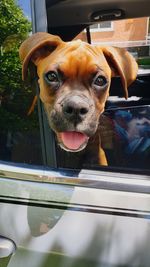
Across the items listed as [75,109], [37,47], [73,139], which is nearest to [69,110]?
[75,109]

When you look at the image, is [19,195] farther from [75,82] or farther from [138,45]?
[138,45]

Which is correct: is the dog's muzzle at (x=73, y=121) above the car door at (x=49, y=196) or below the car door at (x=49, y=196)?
above

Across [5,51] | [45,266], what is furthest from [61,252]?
[5,51]

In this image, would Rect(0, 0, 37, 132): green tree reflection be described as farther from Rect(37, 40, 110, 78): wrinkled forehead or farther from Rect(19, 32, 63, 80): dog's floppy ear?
Rect(37, 40, 110, 78): wrinkled forehead

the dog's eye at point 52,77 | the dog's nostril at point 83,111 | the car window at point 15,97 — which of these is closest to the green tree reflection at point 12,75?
the car window at point 15,97

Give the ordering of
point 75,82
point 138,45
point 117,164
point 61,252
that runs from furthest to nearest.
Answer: point 138,45 → point 117,164 → point 61,252 → point 75,82

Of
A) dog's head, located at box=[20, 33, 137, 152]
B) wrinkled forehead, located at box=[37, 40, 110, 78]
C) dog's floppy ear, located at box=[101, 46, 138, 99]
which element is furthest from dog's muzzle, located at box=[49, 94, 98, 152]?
dog's floppy ear, located at box=[101, 46, 138, 99]

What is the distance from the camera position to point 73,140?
1.68 m

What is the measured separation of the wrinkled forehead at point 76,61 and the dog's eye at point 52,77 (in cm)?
2

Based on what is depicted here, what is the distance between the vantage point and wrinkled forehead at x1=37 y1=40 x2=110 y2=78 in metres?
1.66

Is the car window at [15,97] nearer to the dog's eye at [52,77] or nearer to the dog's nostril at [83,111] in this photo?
the dog's eye at [52,77]

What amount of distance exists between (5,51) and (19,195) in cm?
59

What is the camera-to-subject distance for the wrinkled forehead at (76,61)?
1.66 m

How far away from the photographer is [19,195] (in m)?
1.79
